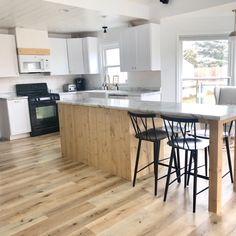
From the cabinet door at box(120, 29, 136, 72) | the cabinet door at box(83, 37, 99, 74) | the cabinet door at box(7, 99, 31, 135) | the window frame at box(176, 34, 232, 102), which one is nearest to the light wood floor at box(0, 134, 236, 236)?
the cabinet door at box(7, 99, 31, 135)

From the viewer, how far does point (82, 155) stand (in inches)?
154

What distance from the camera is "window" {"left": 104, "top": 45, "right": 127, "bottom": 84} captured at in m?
6.45

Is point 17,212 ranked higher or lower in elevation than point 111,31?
lower

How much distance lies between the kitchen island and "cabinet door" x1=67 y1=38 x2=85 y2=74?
2769 millimetres

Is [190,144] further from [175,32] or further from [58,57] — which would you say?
[58,57]

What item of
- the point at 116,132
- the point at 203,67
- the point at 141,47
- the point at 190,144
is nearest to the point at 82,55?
the point at 141,47

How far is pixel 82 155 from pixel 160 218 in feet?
5.99

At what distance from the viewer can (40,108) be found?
5.87 meters

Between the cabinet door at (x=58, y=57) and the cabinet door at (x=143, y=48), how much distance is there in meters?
2.17

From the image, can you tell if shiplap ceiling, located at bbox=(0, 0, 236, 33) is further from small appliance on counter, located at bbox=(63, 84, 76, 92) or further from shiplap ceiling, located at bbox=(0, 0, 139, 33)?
small appliance on counter, located at bbox=(63, 84, 76, 92)

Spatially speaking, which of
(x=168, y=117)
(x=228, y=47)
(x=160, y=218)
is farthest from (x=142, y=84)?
(x=160, y=218)

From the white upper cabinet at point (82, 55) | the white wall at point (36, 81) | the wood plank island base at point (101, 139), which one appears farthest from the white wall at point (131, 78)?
the wood plank island base at point (101, 139)

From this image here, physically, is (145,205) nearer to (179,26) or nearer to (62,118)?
(62,118)

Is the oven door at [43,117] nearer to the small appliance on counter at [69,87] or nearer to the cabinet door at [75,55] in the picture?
the small appliance on counter at [69,87]
